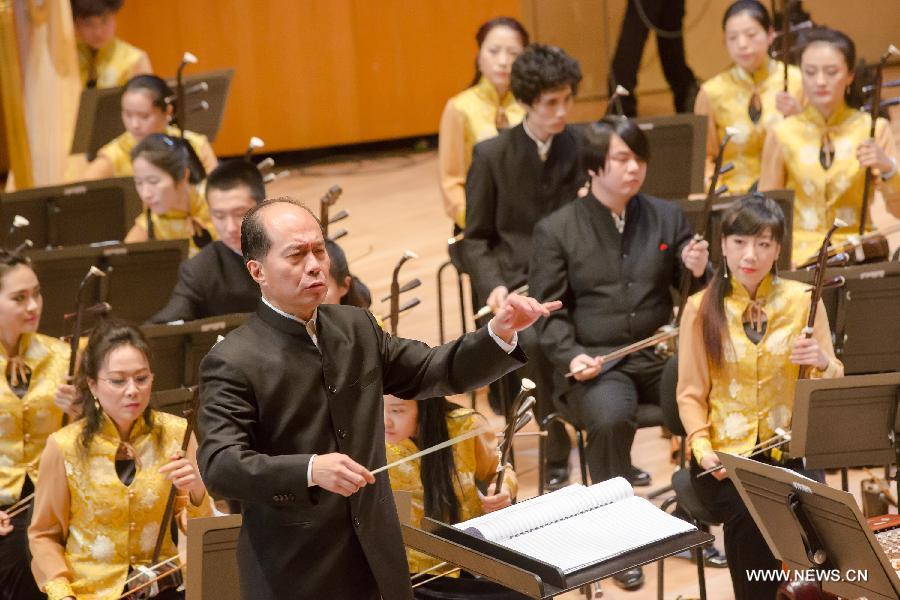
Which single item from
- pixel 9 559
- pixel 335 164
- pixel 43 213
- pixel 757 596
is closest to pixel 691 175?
pixel 757 596

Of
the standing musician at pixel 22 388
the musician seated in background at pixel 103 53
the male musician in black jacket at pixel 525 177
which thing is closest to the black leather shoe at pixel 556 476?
the male musician in black jacket at pixel 525 177

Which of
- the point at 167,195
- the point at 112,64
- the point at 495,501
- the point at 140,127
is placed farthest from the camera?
the point at 112,64

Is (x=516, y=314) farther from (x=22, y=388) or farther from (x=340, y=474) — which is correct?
(x=22, y=388)

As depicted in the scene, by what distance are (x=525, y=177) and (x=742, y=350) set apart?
4.66 ft

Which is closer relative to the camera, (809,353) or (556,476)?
(809,353)

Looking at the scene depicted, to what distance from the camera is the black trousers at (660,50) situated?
8.12m

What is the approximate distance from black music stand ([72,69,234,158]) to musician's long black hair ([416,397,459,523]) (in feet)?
9.39

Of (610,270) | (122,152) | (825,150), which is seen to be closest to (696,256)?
(610,270)

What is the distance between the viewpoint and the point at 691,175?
4.86 metres

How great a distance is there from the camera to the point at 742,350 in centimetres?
347

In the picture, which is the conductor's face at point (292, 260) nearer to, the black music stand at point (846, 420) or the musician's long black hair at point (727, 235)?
the black music stand at point (846, 420)

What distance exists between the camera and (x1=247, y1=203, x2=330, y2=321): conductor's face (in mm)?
2236

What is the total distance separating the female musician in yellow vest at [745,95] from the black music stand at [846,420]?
2.25 metres

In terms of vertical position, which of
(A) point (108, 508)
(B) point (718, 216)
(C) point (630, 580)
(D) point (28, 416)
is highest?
(B) point (718, 216)
